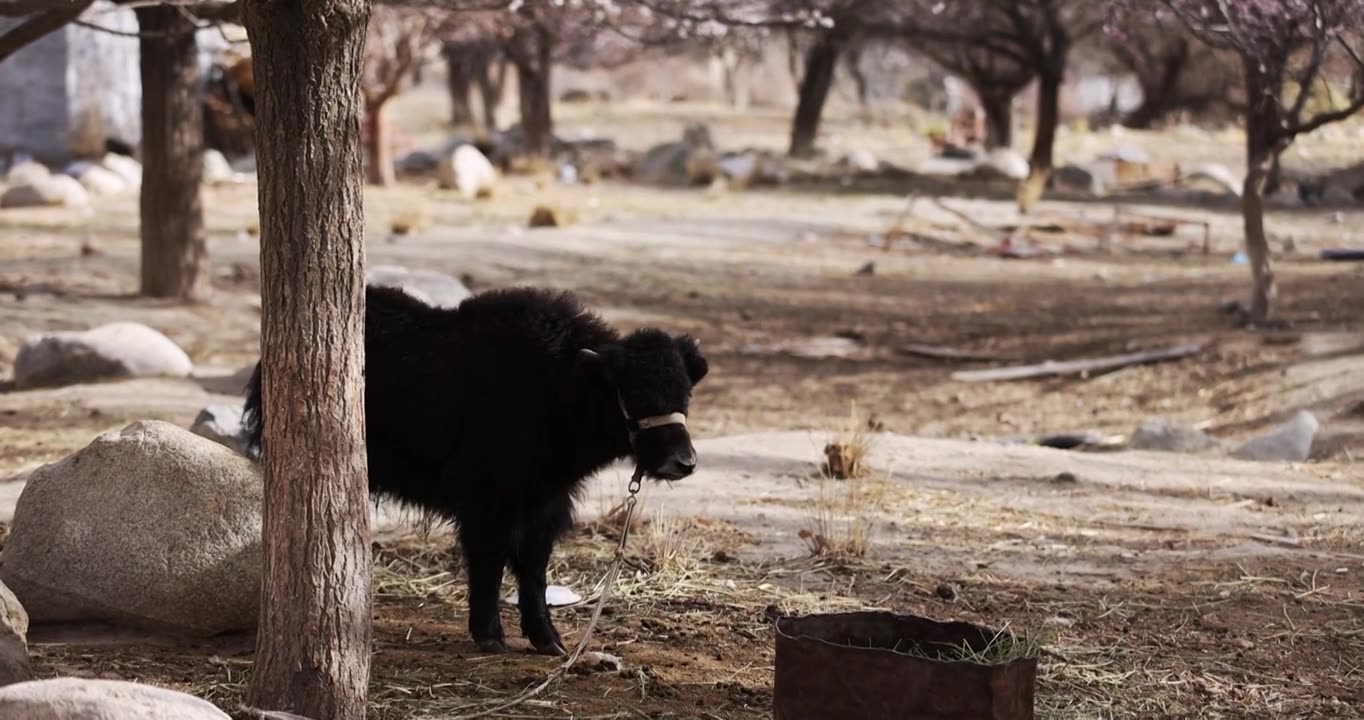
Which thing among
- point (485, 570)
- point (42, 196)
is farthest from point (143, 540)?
point (42, 196)

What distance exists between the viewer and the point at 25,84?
28000mm

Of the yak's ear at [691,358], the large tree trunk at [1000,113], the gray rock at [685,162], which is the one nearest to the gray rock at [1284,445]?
the yak's ear at [691,358]

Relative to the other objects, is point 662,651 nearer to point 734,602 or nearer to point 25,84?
point 734,602

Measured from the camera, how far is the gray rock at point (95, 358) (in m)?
11.9

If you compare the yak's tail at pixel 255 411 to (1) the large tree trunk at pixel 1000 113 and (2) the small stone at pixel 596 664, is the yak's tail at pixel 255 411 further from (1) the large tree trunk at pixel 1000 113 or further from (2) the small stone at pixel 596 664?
(1) the large tree trunk at pixel 1000 113

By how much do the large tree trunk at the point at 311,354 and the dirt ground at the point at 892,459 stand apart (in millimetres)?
579

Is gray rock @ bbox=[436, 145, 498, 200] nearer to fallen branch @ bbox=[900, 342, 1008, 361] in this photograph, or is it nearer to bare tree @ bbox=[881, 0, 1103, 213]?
bare tree @ bbox=[881, 0, 1103, 213]

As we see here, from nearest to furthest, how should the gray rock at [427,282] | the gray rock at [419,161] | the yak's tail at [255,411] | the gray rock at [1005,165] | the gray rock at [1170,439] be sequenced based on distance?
the yak's tail at [255,411], the gray rock at [1170,439], the gray rock at [427,282], the gray rock at [1005,165], the gray rock at [419,161]

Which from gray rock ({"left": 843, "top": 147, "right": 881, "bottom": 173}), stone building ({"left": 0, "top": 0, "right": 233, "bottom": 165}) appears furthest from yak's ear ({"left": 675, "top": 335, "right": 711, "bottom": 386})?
gray rock ({"left": 843, "top": 147, "right": 881, "bottom": 173})

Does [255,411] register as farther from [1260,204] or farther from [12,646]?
[1260,204]

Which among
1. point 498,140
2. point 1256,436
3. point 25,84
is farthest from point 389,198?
point 1256,436

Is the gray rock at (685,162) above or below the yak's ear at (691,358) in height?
above

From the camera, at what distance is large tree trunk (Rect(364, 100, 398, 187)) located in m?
27.8

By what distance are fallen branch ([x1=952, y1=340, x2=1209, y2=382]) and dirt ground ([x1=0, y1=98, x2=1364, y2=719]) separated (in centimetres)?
18
